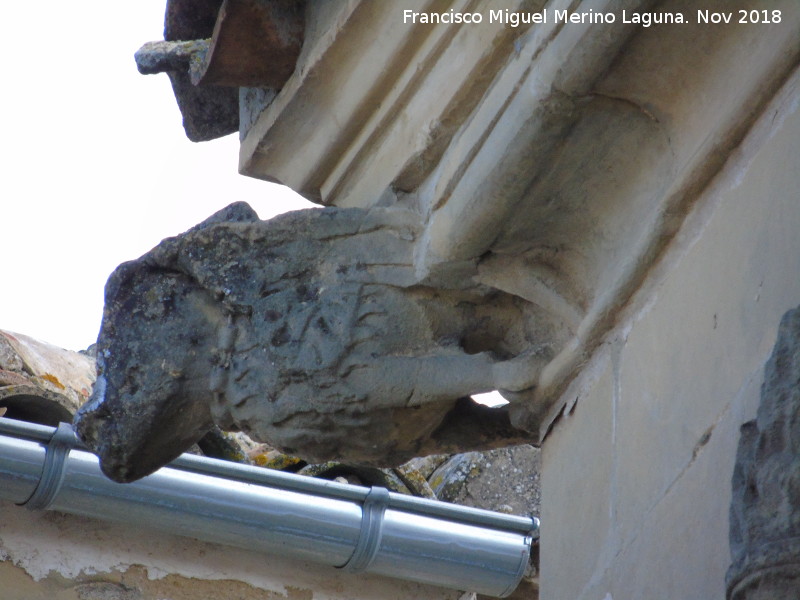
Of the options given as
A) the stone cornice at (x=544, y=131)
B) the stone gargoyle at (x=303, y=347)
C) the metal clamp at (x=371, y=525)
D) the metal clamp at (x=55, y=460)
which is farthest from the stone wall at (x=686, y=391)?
the metal clamp at (x=55, y=460)

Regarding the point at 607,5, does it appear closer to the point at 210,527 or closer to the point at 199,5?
the point at 199,5

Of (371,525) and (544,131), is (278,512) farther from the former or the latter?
(544,131)

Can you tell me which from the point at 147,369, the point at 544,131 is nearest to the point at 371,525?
the point at 147,369

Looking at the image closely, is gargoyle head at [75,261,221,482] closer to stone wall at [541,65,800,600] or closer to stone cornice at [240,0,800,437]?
stone cornice at [240,0,800,437]

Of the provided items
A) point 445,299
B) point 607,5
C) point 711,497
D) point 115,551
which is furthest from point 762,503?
point 115,551

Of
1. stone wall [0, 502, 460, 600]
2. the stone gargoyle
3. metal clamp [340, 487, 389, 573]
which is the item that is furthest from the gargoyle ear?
stone wall [0, 502, 460, 600]

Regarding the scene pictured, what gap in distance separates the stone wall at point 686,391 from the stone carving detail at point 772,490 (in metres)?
0.14

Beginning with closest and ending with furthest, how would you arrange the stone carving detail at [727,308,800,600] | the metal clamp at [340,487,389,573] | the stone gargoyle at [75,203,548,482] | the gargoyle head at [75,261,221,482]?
1. the stone carving detail at [727,308,800,600]
2. the stone gargoyle at [75,203,548,482]
3. the gargoyle head at [75,261,221,482]
4. the metal clamp at [340,487,389,573]

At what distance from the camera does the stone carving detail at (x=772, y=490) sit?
45.8 inches

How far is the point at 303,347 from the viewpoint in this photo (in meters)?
1.95

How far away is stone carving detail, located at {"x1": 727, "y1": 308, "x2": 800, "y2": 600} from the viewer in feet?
3.82

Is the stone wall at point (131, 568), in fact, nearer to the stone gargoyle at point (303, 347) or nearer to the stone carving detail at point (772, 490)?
the stone gargoyle at point (303, 347)

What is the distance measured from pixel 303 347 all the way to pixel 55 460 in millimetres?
1524

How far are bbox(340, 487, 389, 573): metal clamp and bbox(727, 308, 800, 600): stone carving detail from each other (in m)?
2.21
